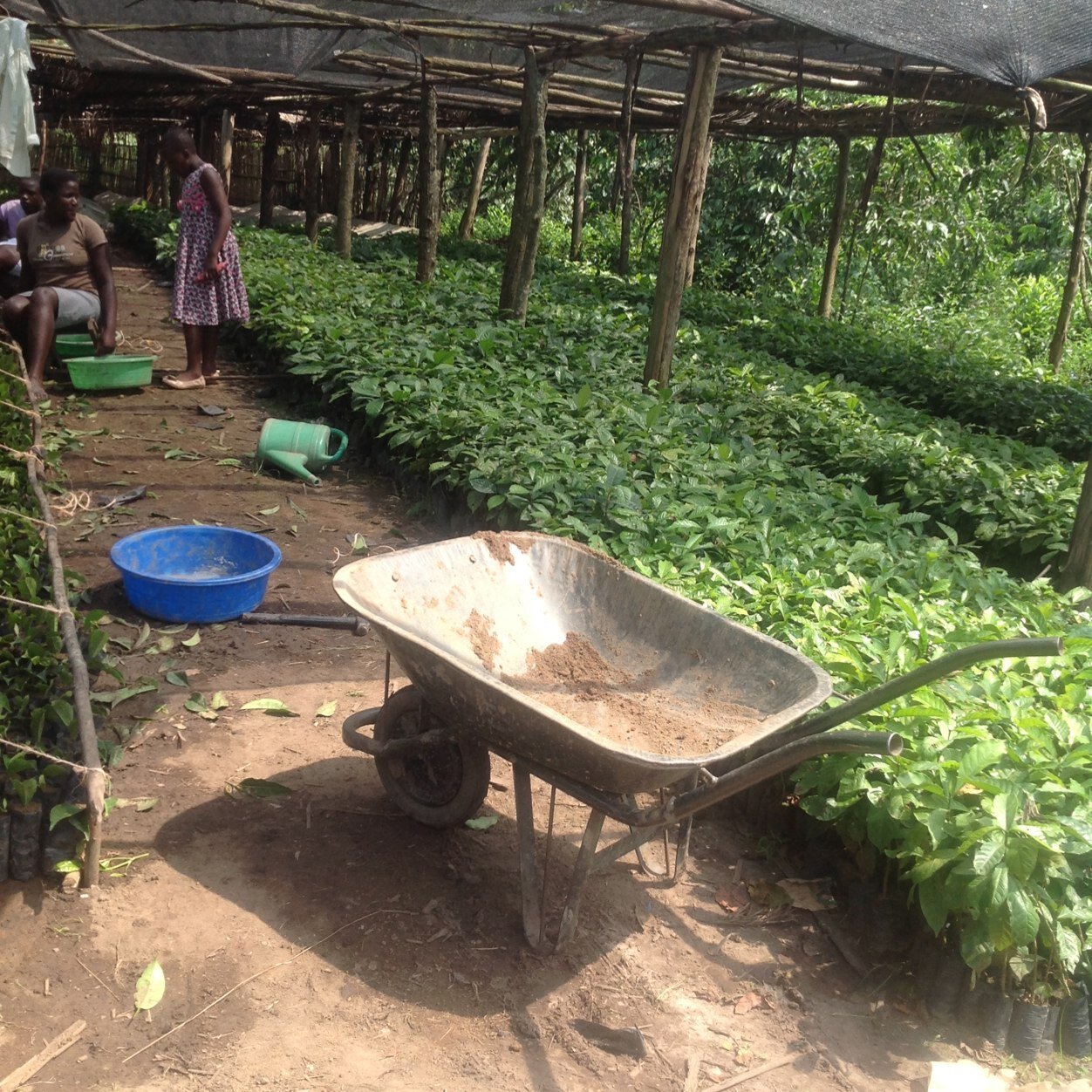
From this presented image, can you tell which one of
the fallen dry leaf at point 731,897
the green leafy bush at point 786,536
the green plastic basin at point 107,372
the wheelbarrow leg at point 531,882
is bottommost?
the fallen dry leaf at point 731,897

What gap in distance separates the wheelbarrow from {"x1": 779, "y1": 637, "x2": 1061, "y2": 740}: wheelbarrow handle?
0.02 metres

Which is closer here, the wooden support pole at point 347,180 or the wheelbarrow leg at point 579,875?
the wheelbarrow leg at point 579,875

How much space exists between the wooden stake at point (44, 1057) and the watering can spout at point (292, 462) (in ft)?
14.0

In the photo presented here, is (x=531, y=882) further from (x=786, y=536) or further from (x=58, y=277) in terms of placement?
(x=58, y=277)

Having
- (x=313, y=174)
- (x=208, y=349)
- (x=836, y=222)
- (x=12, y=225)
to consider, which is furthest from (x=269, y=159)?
(x=208, y=349)

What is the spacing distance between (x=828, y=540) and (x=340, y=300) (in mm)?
6230

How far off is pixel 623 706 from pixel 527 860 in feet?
1.98

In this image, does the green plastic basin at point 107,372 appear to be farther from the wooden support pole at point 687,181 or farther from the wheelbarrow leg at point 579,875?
the wheelbarrow leg at point 579,875

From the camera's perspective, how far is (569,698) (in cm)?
342

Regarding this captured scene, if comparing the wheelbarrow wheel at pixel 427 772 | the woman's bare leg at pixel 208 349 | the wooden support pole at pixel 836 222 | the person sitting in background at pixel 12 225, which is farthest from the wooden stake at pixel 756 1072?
the wooden support pole at pixel 836 222

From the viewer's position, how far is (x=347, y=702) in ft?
14.0

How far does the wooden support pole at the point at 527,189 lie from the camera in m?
9.09

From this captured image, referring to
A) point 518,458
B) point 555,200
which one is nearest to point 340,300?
point 518,458

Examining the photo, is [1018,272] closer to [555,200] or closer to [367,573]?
[555,200]
